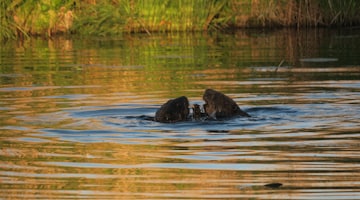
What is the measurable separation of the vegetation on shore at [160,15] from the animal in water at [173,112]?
1423cm

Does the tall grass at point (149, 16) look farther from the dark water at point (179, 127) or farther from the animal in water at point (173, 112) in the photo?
the animal in water at point (173, 112)

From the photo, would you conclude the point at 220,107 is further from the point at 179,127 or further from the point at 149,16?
the point at 149,16

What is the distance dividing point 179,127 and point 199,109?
2.24ft

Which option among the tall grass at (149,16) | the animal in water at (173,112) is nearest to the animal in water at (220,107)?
the animal in water at (173,112)

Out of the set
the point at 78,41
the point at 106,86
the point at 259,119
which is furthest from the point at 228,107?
the point at 78,41

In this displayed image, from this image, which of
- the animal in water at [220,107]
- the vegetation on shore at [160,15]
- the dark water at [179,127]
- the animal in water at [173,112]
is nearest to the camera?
the dark water at [179,127]

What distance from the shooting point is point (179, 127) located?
11.1m

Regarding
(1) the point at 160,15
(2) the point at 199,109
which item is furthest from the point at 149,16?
(2) the point at 199,109

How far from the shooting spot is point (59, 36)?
87.1 ft

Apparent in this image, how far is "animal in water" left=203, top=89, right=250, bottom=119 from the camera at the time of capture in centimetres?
1169

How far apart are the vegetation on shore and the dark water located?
457cm

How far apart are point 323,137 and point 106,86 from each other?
6044 millimetres

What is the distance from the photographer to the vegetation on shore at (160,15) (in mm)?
25797

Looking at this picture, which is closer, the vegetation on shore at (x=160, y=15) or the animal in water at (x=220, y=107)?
the animal in water at (x=220, y=107)
